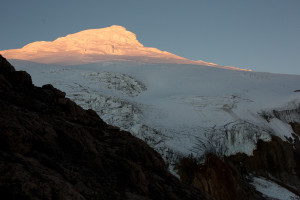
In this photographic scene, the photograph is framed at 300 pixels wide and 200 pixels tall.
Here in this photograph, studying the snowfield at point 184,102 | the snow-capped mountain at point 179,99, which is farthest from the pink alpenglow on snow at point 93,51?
the snowfield at point 184,102

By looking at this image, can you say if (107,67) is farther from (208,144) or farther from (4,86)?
(4,86)

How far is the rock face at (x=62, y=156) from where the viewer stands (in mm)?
3791

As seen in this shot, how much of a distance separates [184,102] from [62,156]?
837 inches

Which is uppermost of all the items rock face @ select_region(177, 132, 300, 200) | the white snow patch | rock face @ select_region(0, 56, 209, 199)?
rock face @ select_region(0, 56, 209, 199)

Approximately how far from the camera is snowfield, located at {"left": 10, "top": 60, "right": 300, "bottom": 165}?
1900 cm

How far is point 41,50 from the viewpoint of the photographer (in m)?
46.0

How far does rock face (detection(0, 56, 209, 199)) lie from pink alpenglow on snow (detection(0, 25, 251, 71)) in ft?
95.1

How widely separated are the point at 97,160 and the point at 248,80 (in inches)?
1247

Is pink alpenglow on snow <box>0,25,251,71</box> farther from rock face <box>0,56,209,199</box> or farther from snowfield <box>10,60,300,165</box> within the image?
rock face <box>0,56,209,199</box>

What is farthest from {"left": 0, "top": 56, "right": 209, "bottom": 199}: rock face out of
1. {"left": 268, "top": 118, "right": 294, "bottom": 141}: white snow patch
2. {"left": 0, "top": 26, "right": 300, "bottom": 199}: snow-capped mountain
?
{"left": 268, "top": 118, "right": 294, "bottom": 141}: white snow patch

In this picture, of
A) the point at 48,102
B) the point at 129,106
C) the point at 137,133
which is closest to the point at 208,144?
the point at 137,133

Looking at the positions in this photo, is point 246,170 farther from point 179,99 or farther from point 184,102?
point 179,99

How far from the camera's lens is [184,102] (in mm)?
25906

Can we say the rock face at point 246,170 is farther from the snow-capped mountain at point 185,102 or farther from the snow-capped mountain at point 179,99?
the snow-capped mountain at point 179,99
